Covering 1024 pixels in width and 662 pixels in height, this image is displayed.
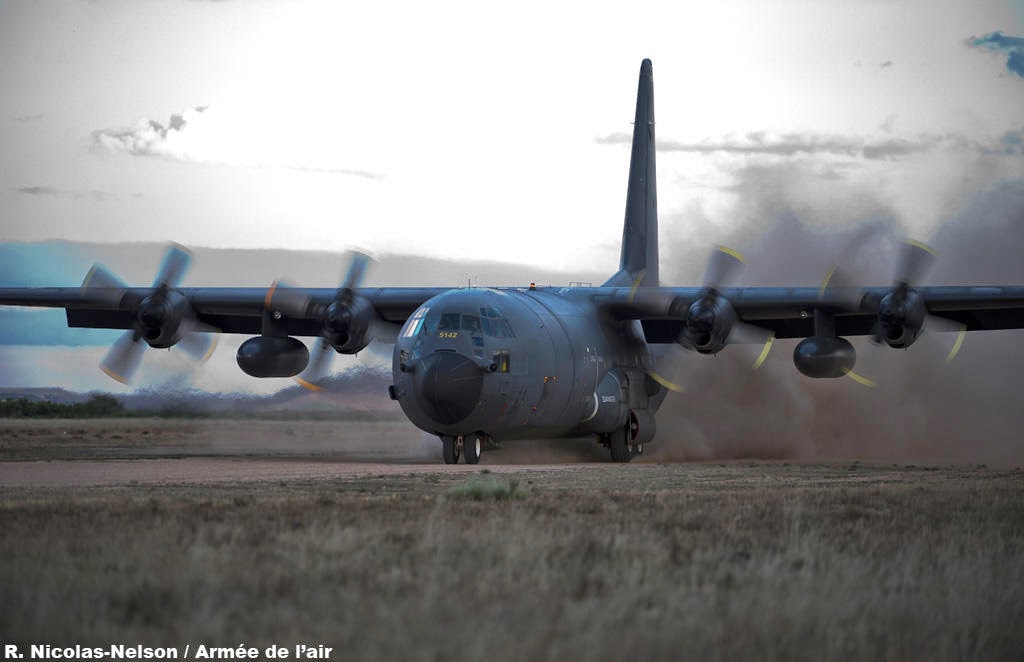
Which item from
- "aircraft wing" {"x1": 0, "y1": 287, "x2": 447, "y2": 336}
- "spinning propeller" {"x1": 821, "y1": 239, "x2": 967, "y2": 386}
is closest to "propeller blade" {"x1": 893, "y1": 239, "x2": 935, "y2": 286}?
"spinning propeller" {"x1": 821, "y1": 239, "x2": 967, "y2": 386}

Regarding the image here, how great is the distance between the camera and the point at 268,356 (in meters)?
33.1

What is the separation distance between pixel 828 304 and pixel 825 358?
1566 millimetres

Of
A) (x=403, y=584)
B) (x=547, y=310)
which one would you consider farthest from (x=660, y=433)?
(x=403, y=584)

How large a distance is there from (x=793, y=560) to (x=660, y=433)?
26069mm

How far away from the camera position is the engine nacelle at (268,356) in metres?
33.1

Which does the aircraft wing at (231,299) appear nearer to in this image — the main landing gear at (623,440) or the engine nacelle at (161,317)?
the engine nacelle at (161,317)

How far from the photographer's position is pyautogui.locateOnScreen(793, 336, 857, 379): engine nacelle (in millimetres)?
30422

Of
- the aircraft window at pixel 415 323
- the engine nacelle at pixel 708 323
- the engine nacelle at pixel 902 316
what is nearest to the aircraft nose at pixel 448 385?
the aircraft window at pixel 415 323

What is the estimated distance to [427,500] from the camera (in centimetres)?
1694

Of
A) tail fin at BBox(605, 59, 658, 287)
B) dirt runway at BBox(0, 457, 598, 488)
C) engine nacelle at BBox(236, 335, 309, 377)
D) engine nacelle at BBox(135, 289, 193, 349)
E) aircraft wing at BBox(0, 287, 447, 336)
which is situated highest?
tail fin at BBox(605, 59, 658, 287)

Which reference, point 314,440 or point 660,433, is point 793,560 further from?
point 314,440

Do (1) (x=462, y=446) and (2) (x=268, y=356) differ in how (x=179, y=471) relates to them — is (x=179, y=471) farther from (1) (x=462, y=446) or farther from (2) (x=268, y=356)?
(2) (x=268, y=356)

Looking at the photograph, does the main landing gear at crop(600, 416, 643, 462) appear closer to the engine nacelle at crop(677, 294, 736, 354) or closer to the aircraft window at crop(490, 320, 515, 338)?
the engine nacelle at crop(677, 294, 736, 354)

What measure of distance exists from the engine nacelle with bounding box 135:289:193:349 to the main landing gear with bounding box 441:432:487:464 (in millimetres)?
8963
